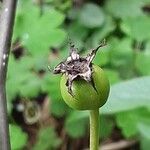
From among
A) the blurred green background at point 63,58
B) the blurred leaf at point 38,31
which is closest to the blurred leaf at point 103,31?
the blurred green background at point 63,58

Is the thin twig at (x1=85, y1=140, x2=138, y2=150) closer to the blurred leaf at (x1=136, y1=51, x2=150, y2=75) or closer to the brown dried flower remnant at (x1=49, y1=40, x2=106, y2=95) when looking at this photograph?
the blurred leaf at (x1=136, y1=51, x2=150, y2=75)

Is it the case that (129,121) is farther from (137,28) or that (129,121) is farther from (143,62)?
(137,28)

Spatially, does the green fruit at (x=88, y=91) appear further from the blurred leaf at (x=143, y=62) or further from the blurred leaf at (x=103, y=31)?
the blurred leaf at (x=103, y=31)

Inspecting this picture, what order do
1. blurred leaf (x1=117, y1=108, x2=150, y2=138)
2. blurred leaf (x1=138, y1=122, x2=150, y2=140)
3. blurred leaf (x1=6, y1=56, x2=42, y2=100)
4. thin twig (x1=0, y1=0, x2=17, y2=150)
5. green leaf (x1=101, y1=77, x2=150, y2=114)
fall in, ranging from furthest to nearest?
1. blurred leaf (x1=6, y1=56, x2=42, y2=100)
2. blurred leaf (x1=117, y1=108, x2=150, y2=138)
3. blurred leaf (x1=138, y1=122, x2=150, y2=140)
4. green leaf (x1=101, y1=77, x2=150, y2=114)
5. thin twig (x1=0, y1=0, x2=17, y2=150)

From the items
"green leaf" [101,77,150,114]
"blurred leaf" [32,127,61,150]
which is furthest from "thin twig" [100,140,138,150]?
"green leaf" [101,77,150,114]

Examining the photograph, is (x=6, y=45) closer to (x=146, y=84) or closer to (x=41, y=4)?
(x=146, y=84)

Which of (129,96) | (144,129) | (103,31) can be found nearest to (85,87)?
(129,96)
